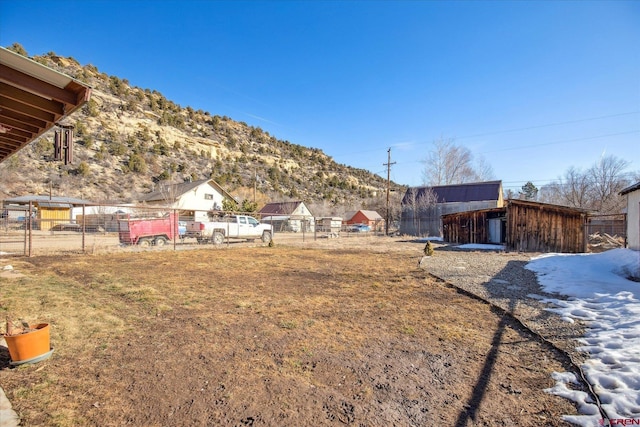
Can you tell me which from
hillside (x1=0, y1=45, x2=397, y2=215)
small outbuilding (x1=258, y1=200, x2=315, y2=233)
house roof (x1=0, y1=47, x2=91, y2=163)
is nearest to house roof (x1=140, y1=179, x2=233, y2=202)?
hillside (x1=0, y1=45, x2=397, y2=215)

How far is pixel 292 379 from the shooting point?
123 inches

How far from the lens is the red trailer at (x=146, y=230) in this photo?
16406mm

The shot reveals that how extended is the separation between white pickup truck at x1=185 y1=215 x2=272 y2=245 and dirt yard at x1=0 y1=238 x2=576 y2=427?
12.0 metres

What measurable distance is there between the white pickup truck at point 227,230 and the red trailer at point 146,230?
1.20m

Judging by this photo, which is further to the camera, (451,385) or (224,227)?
(224,227)

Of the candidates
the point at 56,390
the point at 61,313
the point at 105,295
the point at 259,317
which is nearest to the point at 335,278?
the point at 259,317

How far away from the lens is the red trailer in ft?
53.8

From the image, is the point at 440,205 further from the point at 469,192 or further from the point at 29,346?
the point at 29,346

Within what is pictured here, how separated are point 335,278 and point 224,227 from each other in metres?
13.1

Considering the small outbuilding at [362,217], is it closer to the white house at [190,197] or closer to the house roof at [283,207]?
the house roof at [283,207]

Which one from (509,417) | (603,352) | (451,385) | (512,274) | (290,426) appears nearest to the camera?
(290,426)

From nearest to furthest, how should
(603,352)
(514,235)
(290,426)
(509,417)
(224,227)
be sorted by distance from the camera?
(290,426) → (509,417) → (603,352) → (514,235) → (224,227)

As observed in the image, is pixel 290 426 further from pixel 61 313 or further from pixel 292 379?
pixel 61 313

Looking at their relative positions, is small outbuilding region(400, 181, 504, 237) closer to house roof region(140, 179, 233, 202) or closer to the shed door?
the shed door
